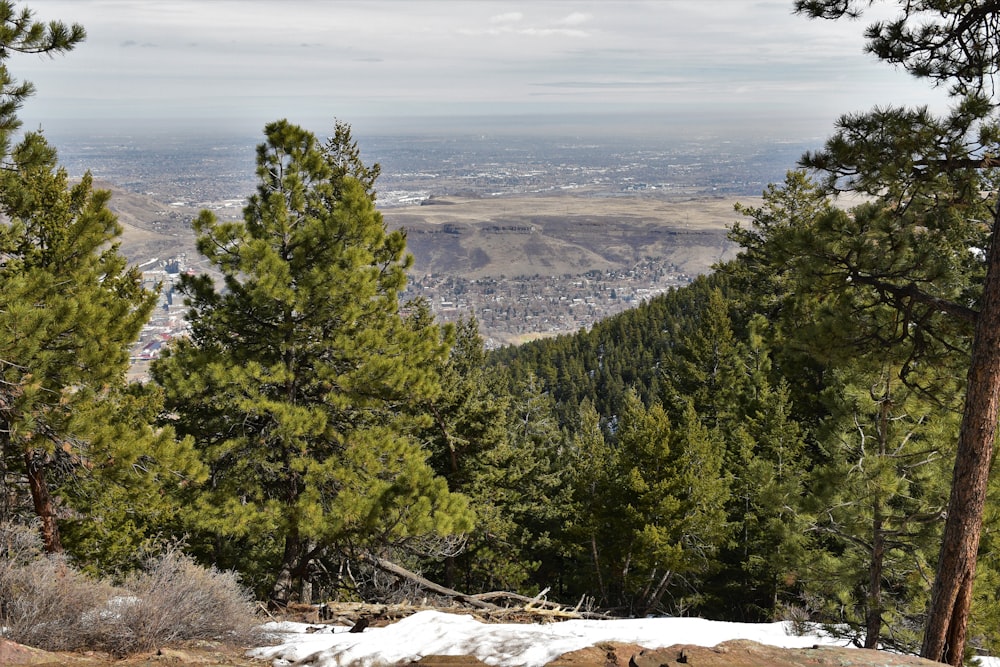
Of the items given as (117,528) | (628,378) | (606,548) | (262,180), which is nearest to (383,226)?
(262,180)

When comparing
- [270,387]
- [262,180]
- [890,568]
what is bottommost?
[890,568]

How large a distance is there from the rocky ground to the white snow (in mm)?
251

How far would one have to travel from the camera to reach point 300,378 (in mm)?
10453

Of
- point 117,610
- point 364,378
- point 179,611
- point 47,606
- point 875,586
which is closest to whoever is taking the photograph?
point 47,606

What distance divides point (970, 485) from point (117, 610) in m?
8.34

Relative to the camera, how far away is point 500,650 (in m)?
6.14

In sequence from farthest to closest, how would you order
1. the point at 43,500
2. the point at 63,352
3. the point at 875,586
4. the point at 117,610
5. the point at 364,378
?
the point at 364,378 → the point at 875,586 → the point at 43,500 → the point at 63,352 → the point at 117,610

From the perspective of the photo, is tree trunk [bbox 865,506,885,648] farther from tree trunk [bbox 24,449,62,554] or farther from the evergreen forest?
tree trunk [bbox 24,449,62,554]

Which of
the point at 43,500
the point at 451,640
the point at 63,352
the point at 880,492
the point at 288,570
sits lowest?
the point at 288,570

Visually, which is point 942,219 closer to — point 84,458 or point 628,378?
point 84,458

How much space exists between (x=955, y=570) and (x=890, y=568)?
4.74 metres

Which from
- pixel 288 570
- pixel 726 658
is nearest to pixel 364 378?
pixel 288 570

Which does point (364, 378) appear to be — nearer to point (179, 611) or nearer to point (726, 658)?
point (179, 611)

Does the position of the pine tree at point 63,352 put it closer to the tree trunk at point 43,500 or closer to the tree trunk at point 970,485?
the tree trunk at point 43,500
